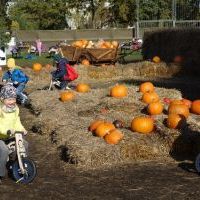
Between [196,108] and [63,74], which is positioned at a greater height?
[63,74]

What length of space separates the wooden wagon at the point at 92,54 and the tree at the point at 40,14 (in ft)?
132

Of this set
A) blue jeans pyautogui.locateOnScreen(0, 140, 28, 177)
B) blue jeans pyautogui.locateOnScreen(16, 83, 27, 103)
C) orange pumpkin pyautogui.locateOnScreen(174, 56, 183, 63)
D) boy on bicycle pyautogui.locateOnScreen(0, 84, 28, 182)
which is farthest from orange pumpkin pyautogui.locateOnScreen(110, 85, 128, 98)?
orange pumpkin pyautogui.locateOnScreen(174, 56, 183, 63)

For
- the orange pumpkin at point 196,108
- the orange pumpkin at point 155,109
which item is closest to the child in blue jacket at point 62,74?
the orange pumpkin at point 155,109

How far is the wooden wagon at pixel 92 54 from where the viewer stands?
24.4m

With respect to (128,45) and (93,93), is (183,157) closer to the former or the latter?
(93,93)

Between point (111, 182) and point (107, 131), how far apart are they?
6.10 feet

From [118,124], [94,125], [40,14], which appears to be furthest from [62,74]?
[40,14]

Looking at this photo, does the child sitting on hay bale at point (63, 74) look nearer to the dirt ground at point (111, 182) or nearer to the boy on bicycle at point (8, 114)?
the dirt ground at point (111, 182)

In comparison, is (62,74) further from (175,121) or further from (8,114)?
(8,114)

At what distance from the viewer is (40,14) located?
65.7 m

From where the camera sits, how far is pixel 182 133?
9.09 m

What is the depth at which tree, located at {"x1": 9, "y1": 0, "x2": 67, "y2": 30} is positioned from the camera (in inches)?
2549

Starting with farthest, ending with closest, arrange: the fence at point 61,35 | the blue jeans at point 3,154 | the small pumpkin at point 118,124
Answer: the fence at point 61,35
the small pumpkin at point 118,124
the blue jeans at point 3,154

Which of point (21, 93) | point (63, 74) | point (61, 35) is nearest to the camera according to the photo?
point (21, 93)
